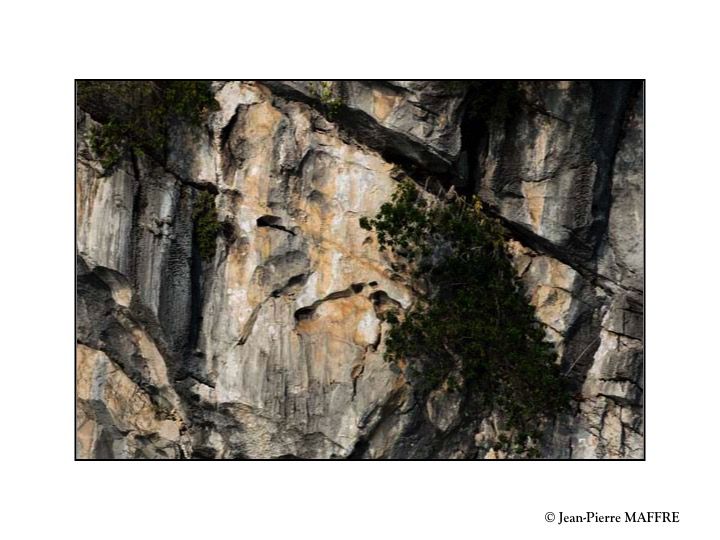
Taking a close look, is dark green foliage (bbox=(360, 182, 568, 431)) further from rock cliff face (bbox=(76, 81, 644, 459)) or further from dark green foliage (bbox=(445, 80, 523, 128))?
dark green foliage (bbox=(445, 80, 523, 128))

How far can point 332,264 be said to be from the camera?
14.4 metres

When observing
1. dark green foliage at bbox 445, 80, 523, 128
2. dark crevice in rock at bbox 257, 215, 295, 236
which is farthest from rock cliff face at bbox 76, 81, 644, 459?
dark green foliage at bbox 445, 80, 523, 128

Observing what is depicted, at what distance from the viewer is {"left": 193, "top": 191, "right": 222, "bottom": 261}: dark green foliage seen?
47.9 ft

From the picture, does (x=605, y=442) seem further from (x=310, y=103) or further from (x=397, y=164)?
(x=310, y=103)

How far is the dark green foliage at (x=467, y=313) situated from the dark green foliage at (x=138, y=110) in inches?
158

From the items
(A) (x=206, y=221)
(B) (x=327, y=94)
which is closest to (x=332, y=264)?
(A) (x=206, y=221)

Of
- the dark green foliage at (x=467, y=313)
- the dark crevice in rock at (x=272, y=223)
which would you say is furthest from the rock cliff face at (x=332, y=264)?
the dark green foliage at (x=467, y=313)

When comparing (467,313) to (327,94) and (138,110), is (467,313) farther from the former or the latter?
(138,110)

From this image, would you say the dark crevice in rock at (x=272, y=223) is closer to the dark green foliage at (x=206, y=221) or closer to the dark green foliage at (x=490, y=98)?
the dark green foliage at (x=206, y=221)

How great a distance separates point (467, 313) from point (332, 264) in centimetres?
275

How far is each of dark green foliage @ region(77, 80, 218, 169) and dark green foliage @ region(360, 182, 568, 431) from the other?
402 centimetres

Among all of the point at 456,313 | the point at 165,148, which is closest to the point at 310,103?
the point at 165,148

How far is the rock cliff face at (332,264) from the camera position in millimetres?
14102

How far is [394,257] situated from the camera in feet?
46.8
